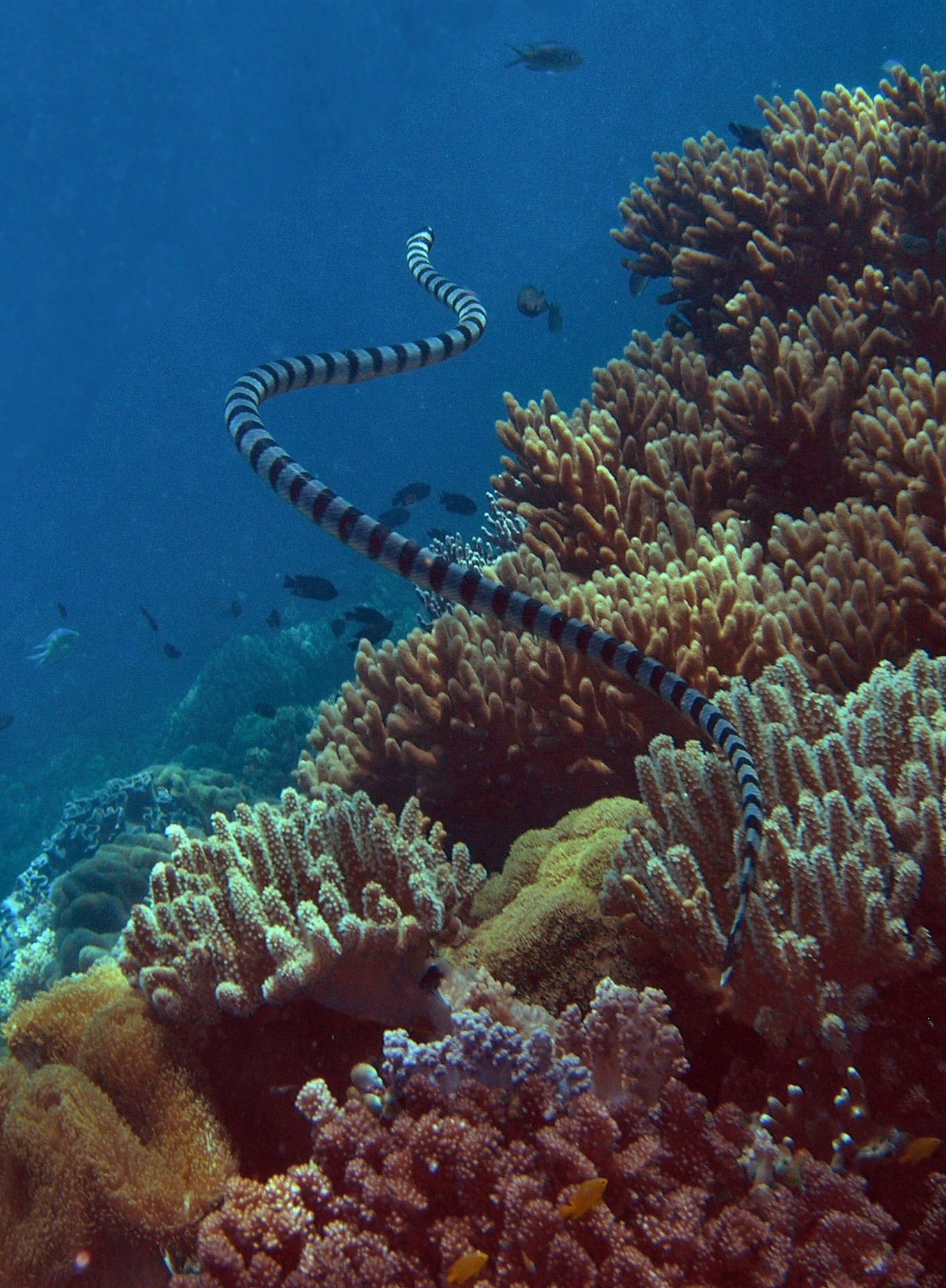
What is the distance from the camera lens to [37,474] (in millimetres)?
64750

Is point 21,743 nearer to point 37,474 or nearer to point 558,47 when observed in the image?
point 558,47

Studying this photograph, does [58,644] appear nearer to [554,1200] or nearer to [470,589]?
[470,589]

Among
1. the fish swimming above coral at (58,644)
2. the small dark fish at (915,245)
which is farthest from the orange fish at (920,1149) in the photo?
the fish swimming above coral at (58,644)

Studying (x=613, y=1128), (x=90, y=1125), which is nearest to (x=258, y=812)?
(x=90, y=1125)

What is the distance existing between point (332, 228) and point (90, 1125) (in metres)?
78.7

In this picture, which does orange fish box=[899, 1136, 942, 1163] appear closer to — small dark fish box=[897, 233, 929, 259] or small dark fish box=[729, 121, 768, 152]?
small dark fish box=[897, 233, 929, 259]

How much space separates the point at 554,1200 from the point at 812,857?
92cm

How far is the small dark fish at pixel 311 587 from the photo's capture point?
7.61 m

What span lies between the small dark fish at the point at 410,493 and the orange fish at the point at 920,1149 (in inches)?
328

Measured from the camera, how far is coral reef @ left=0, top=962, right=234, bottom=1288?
1728mm

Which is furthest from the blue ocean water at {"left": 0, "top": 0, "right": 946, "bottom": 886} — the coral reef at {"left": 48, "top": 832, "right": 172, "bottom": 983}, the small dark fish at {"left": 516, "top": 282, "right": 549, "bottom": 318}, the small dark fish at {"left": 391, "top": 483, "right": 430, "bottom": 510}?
the small dark fish at {"left": 516, "top": 282, "right": 549, "bottom": 318}

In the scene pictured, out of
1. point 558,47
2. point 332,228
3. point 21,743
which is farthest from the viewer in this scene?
point 332,228

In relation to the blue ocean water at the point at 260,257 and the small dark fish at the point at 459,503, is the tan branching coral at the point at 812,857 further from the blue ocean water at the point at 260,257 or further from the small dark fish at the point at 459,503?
the blue ocean water at the point at 260,257

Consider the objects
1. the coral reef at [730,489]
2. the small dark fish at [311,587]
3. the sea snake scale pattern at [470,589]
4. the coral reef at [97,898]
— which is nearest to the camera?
the sea snake scale pattern at [470,589]
